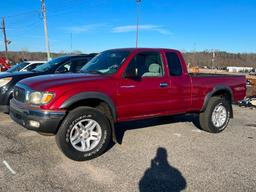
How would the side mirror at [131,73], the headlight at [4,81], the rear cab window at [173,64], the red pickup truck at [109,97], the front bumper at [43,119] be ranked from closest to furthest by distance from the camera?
the front bumper at [43,119]
the red pickup truck at [109,97]
the side mirror at [131,73]
the rear cab window at [173,64]
the headlight at [4,81]

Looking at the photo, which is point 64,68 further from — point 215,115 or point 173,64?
point 215,115

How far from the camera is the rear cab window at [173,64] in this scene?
623cm

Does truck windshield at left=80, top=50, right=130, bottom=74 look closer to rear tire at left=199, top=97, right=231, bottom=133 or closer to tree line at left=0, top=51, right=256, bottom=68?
rear tire at left=199, top=97, right=231, bottom=133

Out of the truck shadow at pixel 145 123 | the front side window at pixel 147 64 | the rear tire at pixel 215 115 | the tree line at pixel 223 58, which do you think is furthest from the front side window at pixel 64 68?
the tree line at pixel 223 58

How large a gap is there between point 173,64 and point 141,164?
2.50 m

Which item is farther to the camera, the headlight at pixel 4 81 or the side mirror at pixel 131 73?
the headlight at pixel 4 81

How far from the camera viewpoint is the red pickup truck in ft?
15.4

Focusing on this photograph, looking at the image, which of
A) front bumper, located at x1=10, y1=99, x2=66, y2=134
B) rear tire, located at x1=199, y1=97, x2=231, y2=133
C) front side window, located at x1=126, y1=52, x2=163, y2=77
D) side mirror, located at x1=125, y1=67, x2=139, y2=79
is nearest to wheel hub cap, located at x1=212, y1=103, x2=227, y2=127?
rear tire, located at x1=199, y1=97, x2=231, y2=133

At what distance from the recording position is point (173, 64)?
6.33m

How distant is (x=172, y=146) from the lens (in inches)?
227

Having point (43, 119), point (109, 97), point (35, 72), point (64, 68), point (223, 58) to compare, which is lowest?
point (43, 119)

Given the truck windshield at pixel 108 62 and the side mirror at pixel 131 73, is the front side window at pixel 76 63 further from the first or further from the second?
the side mirror at pixel 131 73

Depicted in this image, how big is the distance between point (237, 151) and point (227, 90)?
1974 mm

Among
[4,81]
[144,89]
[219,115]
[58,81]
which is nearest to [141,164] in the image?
[144,89]
